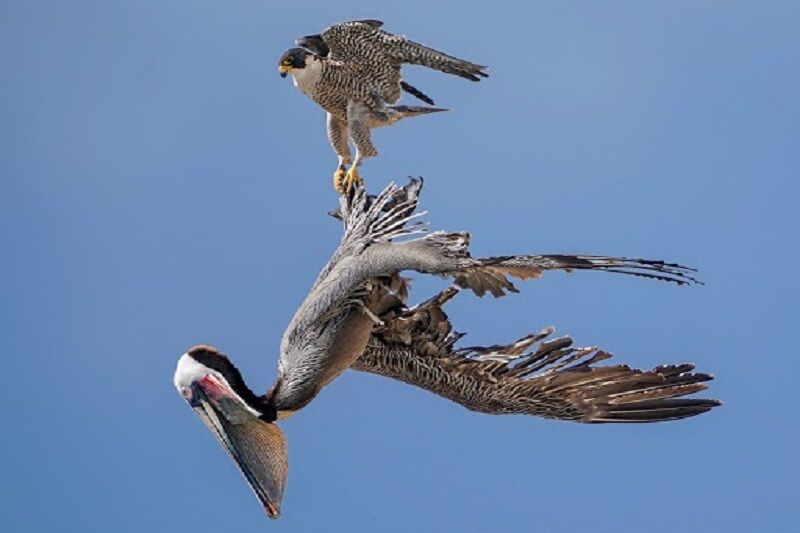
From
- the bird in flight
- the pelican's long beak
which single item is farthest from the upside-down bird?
the bird in flight

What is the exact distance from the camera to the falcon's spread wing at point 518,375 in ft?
39.3

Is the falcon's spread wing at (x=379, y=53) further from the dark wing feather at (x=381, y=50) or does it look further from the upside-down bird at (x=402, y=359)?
the upside-down bird at (x=402, y=359)

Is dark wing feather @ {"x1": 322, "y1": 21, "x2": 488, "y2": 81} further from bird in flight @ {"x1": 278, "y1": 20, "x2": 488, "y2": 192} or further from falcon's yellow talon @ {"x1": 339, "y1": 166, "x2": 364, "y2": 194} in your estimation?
falcon's yellow talon @ {"x1": 339, "y1": 166, "x2": 364, "y2": 194}

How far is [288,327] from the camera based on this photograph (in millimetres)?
11359

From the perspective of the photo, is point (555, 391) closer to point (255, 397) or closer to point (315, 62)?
point (255, 397)

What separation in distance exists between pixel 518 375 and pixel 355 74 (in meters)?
2.95

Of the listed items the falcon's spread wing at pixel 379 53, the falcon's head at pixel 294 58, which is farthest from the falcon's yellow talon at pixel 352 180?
the falcon's head at pixel 294 58

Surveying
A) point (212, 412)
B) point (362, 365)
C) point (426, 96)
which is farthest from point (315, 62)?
point (212, 412)

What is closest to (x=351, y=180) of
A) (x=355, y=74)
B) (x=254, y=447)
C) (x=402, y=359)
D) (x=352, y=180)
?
(x=352, y=180)

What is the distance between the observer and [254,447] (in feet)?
36.5

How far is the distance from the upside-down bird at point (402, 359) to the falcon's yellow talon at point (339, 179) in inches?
12.7

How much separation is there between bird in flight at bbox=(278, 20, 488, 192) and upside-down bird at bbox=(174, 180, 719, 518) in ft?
2.91

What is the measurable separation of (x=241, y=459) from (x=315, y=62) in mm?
→ 3912

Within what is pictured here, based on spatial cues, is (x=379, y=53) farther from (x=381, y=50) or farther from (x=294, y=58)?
(x=294, y=58)
